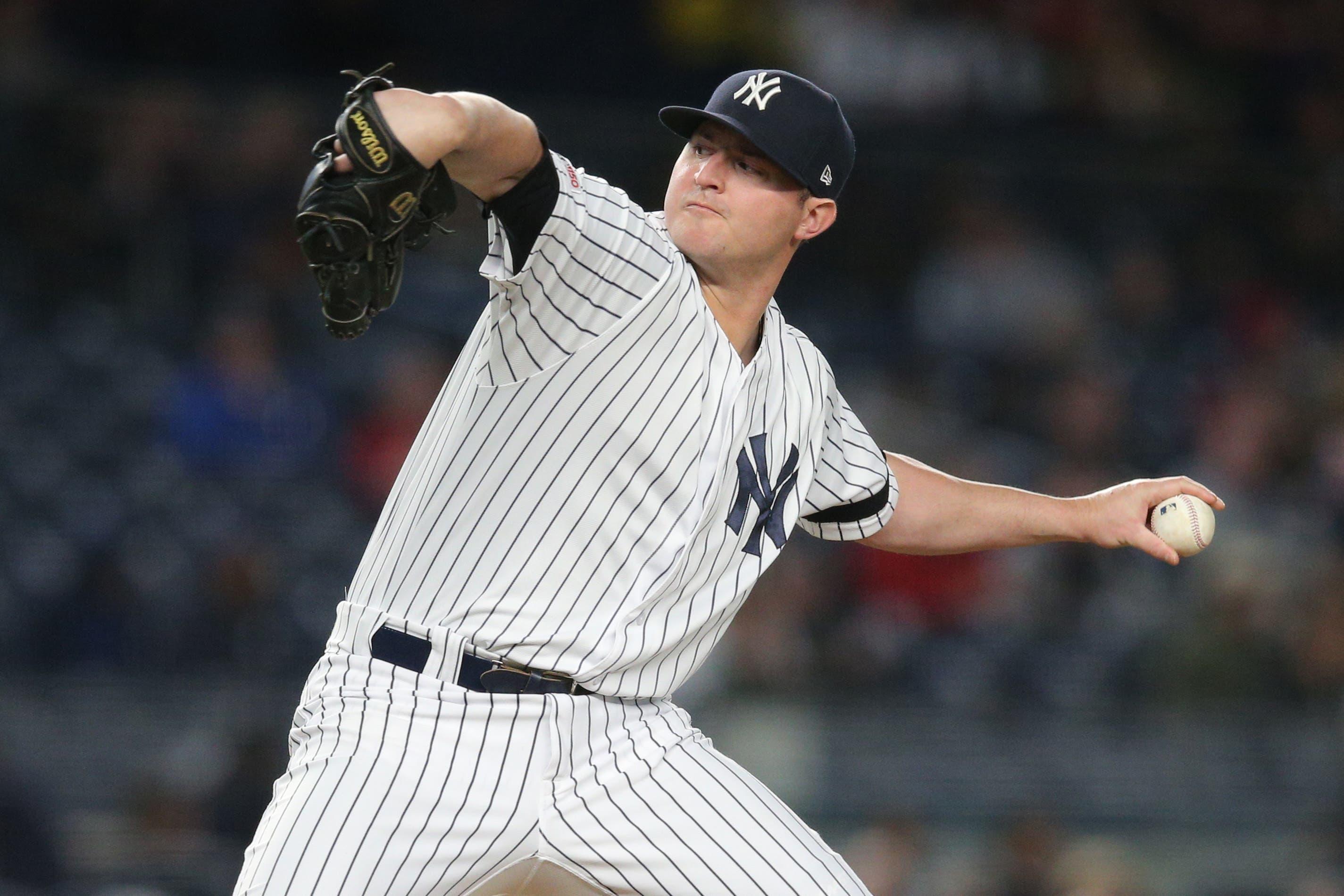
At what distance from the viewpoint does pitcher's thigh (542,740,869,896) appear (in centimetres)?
258

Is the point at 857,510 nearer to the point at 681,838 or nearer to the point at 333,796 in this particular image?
the point at 681,838

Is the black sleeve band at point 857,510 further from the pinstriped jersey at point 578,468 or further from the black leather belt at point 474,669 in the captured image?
the black leather belt at point 474,669

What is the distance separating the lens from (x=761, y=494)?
2854mm

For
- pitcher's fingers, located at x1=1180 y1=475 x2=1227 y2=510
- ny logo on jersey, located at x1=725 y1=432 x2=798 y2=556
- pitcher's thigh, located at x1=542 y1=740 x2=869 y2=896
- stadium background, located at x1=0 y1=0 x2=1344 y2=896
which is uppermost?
stadium background, located at x1=0 y1=0 x2=1344 y2=896

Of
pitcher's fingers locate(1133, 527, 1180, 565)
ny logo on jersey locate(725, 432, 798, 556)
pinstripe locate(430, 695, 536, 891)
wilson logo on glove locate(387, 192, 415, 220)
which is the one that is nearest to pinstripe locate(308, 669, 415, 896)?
pinstripe locate(430, 695, 536, 891)

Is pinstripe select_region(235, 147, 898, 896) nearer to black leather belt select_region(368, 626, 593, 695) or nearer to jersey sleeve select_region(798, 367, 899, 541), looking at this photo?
black leather belt select_region(368, 626, 593, 695)

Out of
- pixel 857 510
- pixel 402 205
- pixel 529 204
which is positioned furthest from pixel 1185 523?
pixel 402 205

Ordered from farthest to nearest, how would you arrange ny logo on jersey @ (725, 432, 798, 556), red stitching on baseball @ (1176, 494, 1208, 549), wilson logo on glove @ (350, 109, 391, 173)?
red stitching on baseball @ (1176, 494, 1208, 549) → ny logo on jersey @ (725, 432, 798, 556) → wilson logo on glove @ (350, 109, 391, 173)

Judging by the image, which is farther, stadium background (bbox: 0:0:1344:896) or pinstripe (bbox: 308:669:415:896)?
stadium background (bbox: 0:0:1344:896)

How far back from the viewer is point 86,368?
6.73m

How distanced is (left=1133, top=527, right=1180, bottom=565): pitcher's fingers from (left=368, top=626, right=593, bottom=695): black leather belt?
1.11 meters

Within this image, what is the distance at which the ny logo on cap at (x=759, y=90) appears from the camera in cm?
284

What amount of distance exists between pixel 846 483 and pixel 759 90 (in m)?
0.75

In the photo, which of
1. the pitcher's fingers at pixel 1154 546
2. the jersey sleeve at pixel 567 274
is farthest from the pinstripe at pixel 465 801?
the pitcher's fingers at pixel 1154 546
